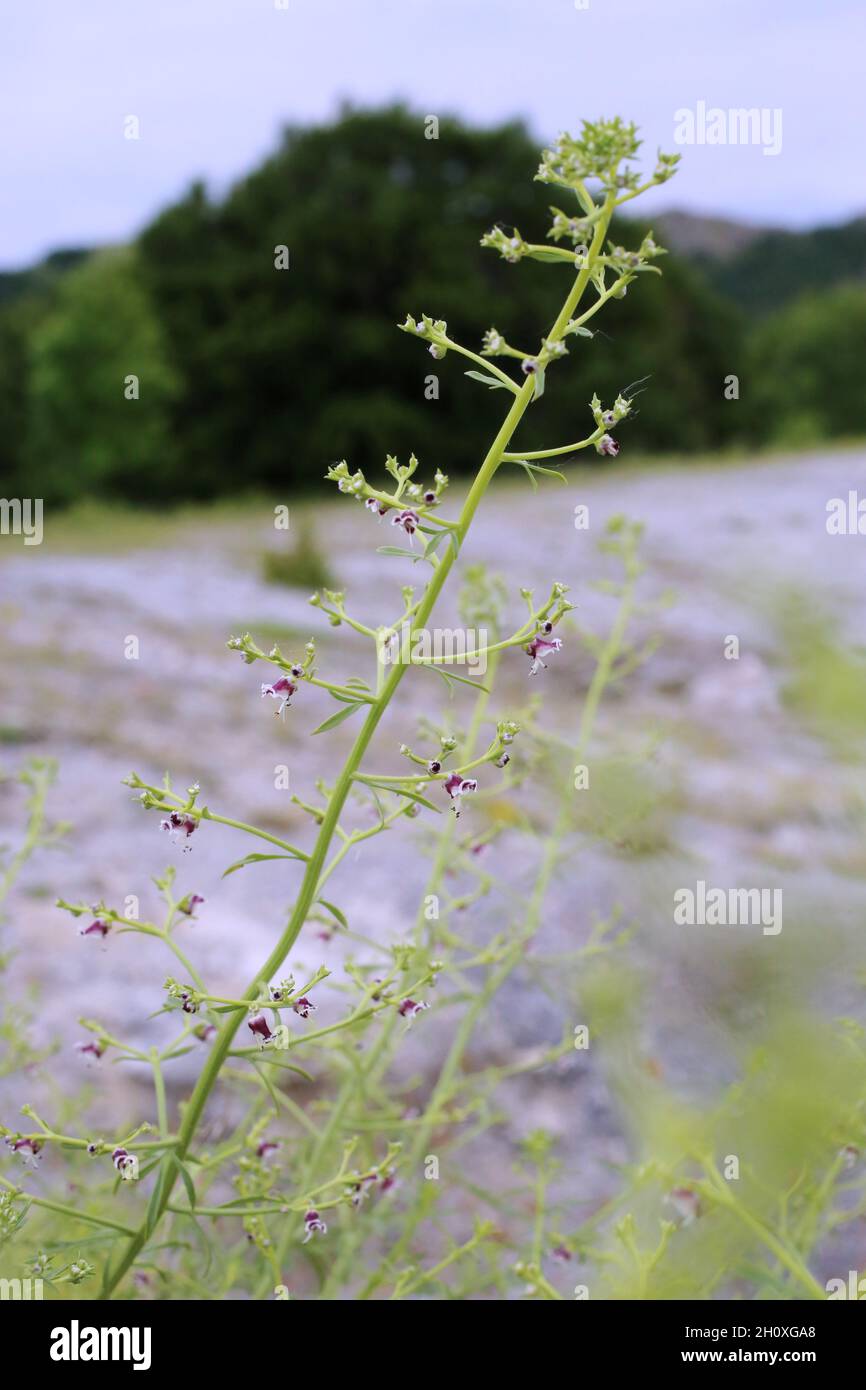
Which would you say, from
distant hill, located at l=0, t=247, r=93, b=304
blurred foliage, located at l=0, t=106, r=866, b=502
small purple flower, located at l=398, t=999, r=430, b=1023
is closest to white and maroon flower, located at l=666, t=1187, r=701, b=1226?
small purple flower, located at l=398, t=999, r=430, b=1023

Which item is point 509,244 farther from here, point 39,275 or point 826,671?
point 39,275

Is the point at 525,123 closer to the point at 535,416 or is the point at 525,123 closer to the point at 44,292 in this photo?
the point at 535,416

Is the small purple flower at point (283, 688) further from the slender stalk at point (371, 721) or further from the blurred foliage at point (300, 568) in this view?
the blurred foliage at point (300, 568)

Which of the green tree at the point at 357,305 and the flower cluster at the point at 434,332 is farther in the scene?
the green tree at the point at 357,305

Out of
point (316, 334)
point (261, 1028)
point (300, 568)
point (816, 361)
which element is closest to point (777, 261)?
point (816, 361)

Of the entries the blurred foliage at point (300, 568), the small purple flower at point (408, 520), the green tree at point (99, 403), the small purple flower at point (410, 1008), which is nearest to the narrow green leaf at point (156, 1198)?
the small purple flower at point (410, 1008)
